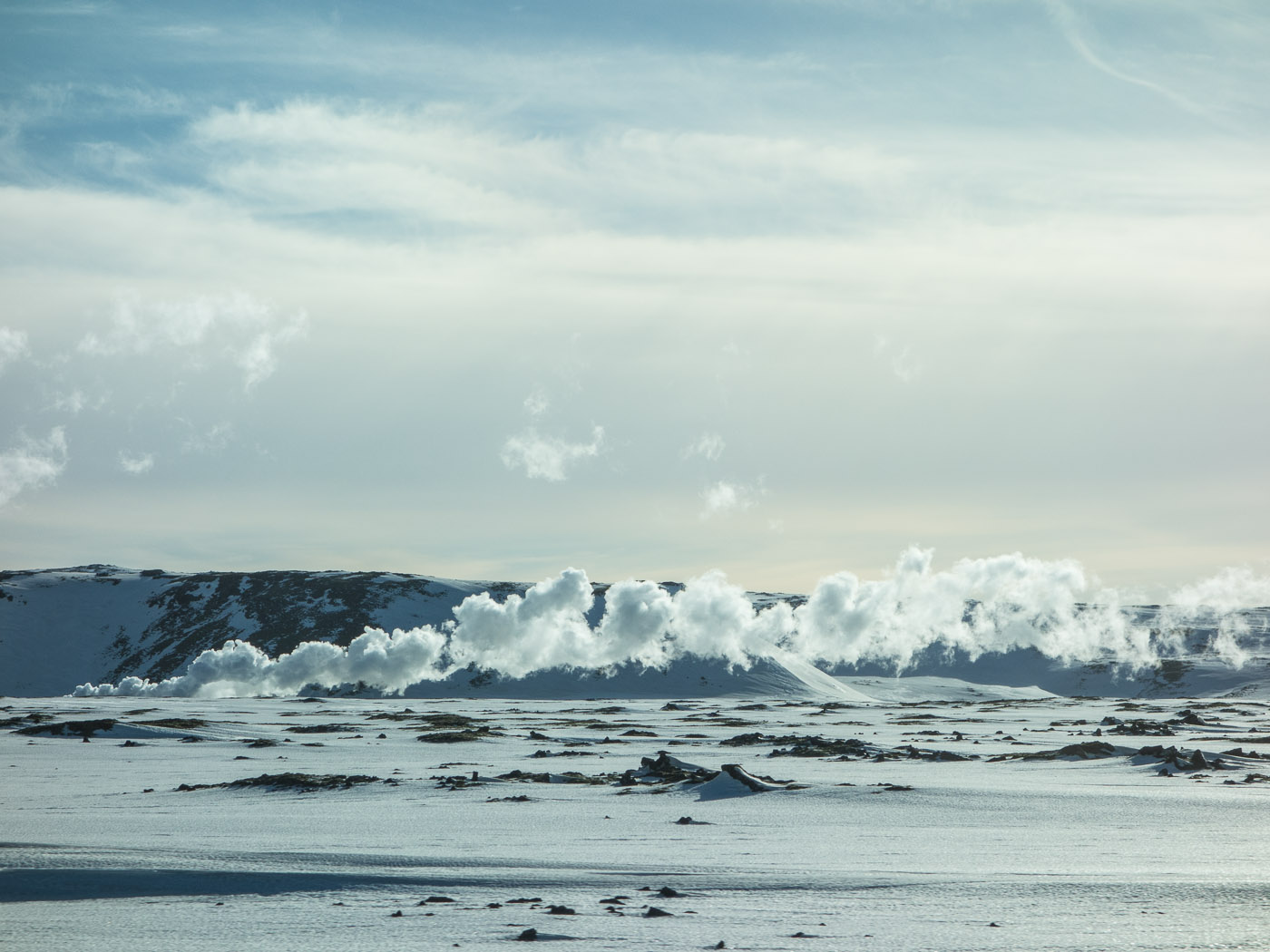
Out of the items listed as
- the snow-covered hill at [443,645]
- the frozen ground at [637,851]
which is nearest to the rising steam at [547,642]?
the snow-covered hill at [443,645]

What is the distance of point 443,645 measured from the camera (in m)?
125

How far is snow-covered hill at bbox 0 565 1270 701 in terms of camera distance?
11650cm

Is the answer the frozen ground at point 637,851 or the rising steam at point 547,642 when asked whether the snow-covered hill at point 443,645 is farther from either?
the frozen ground at point 637,851

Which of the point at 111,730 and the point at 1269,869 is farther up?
the point at 1269,869

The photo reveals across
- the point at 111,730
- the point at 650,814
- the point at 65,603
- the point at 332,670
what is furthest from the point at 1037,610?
the point at 650,814

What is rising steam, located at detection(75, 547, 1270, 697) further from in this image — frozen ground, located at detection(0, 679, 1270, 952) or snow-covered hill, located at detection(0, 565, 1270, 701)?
frozen ground, located at detection(0, 679, 1270, 952)

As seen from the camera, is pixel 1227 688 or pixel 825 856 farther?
pixel 1227 688

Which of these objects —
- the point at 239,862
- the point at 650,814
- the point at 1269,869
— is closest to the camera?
the point at 1269,869

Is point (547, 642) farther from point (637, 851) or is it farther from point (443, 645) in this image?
point (637, 851)

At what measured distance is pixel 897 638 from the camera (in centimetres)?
17625

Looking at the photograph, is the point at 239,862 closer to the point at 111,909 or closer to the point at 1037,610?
the point at 111,909

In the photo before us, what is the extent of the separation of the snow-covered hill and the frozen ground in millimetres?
77894

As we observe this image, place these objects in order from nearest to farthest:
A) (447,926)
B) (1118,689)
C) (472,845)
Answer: (447,926) → (472,845) → (1118,689)

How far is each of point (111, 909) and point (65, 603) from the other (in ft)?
554
